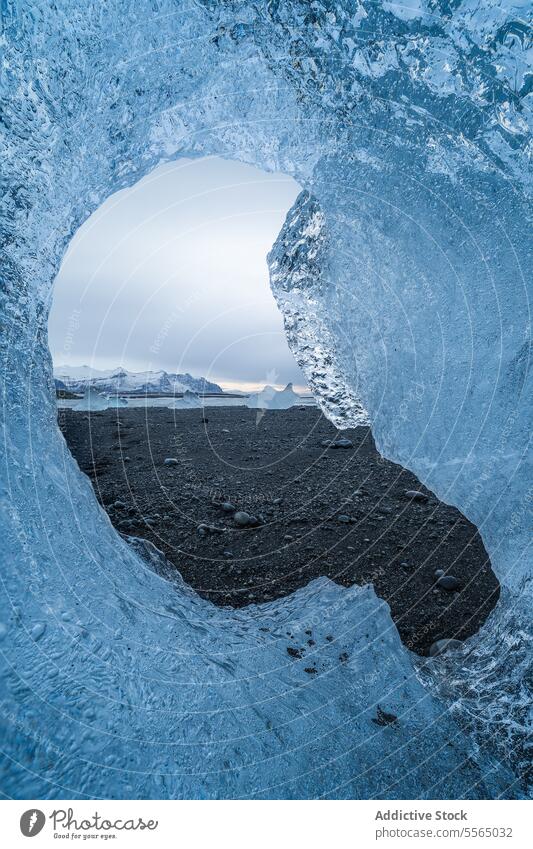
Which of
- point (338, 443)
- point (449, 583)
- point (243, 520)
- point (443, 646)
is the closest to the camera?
point (443, 646)

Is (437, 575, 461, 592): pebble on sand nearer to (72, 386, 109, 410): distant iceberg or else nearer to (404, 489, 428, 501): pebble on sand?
(404, 489, 428, 501): pebble on sand

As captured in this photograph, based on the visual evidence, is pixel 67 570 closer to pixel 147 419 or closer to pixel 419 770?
pixel 419 770

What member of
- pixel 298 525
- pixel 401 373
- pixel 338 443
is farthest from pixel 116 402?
pixel 401 373

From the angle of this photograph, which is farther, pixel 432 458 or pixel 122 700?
pixel 432 458

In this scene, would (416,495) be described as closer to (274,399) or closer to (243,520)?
(243,520)

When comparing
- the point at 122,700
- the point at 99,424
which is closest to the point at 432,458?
the point at 122,700
